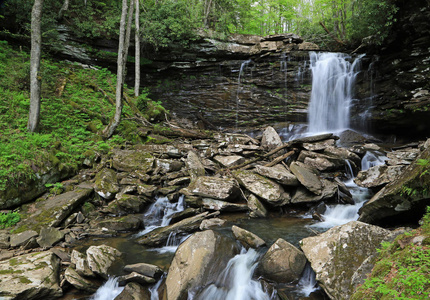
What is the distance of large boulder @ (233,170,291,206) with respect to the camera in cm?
756

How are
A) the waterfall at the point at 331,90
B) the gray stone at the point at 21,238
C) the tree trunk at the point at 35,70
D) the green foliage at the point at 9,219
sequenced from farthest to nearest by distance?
the waterfall at the point at 331,90 < the tree trunk at the point at 35,70 < the green foliage at the point at 9,219 < the gray stone at the point at 21,238

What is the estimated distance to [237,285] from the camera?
4.50 metres

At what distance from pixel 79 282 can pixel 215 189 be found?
4.31m

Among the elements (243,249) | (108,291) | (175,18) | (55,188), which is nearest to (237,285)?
(243,249)

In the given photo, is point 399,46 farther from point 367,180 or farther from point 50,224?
point 50,224

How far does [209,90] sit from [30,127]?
11.6 metres

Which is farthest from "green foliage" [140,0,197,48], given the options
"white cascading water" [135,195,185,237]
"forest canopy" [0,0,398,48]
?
"white cascading water" [135,195,185,237]

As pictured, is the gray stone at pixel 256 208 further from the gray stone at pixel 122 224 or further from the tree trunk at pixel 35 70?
the tree trunk at pixel 35 70

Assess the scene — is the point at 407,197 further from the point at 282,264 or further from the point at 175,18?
the point at 175,18

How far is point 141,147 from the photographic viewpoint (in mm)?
10469

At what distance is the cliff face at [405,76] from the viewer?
11.5 m

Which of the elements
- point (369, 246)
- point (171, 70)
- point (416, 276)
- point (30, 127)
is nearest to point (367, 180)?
point (369, 246)

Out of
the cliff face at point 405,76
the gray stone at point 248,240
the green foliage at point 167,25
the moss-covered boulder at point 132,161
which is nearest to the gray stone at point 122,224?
the moss-covered boulder at point 132,161

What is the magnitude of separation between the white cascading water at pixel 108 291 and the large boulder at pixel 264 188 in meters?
4.77
